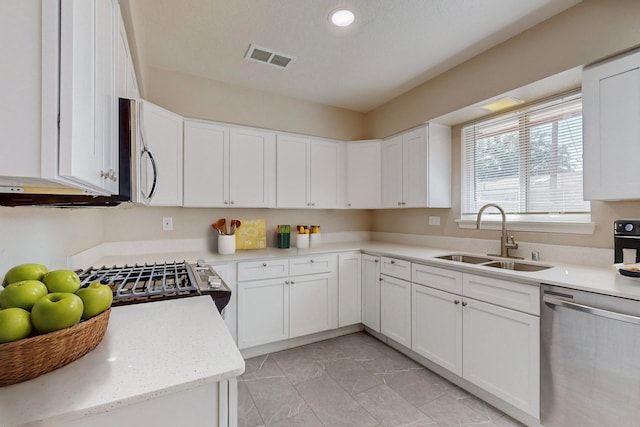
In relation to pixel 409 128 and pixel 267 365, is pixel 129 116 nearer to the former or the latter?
pixel 267 365

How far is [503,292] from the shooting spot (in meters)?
1.84

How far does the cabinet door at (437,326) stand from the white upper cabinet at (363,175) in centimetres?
129

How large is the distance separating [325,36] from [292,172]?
1.35m

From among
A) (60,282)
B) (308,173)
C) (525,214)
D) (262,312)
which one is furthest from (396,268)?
(60,282)

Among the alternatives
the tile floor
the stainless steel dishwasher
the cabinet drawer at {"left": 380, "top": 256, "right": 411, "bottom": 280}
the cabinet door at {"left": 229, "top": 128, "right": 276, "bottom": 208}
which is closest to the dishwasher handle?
the stainless steel dishwasher

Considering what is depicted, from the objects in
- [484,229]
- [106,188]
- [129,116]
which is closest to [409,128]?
[484,229]

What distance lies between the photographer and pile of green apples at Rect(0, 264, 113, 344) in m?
0.68

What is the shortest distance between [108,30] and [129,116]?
0.30 meters

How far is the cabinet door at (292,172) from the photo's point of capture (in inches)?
122

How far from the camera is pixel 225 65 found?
267 centimetres

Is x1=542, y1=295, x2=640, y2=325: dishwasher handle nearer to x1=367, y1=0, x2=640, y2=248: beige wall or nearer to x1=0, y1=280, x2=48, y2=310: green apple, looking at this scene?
x1=367, y1=0, x2=640, y2=248: beige wall

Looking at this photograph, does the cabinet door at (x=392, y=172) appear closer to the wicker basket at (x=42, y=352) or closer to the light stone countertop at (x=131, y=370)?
the light stone countertop at (x=131, y=370)

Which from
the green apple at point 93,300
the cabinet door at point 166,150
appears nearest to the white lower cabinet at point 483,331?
the green apple at point 93,300

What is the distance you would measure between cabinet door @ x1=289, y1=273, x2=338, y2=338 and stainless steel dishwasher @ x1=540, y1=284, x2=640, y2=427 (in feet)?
5.72
